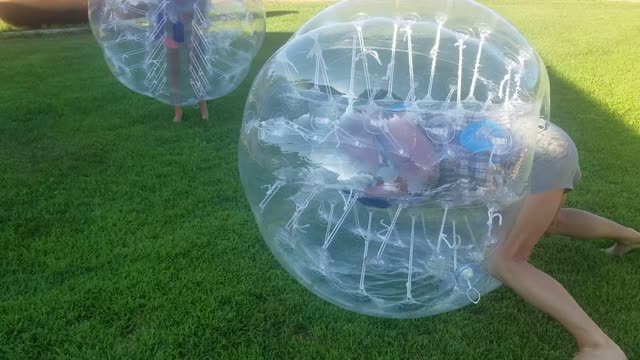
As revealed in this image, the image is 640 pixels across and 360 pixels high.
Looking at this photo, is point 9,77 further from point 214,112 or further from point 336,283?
point 336,283

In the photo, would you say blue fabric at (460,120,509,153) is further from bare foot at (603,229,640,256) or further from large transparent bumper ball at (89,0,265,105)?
large transparent bumper ball at (89,0,265,105)

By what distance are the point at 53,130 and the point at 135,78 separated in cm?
84

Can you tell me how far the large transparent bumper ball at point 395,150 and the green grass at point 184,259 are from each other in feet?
0.91

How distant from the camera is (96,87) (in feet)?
17.4

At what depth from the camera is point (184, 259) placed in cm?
268

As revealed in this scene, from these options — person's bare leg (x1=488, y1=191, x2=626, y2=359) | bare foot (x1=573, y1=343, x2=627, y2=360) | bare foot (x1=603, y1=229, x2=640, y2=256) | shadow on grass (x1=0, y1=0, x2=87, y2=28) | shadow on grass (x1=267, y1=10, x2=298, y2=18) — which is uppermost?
person's bare leg (x1=488, y1=191, x2=626, y2=359)

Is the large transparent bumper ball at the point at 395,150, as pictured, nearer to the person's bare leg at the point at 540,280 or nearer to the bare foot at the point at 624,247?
the person's bare leg at the point at 540,280

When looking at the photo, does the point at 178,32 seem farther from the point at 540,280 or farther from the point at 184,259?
the point at 540,280

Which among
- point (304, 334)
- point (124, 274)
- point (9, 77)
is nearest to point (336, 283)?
point (304, 334)

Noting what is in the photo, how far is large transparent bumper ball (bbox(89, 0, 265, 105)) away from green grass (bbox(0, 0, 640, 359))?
1.30ft

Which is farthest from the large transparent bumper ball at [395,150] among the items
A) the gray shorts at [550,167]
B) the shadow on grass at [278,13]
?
the shadow on grass at [278,13]

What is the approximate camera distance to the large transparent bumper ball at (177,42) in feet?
12.0

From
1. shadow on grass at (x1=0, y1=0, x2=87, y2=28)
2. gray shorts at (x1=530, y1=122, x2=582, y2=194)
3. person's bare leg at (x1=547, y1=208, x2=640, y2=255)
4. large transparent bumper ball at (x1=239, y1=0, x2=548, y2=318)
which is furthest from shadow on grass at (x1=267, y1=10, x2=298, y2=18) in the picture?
gray shorts at (x1=530, y1=122, x2=582, y2=194)

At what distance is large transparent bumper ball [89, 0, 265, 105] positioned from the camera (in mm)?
3670
